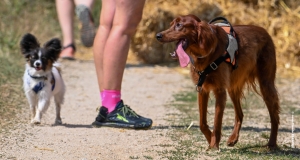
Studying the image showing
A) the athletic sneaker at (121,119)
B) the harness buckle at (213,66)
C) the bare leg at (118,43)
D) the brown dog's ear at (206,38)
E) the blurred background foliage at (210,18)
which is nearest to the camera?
the brown dog's ear at (206,38)

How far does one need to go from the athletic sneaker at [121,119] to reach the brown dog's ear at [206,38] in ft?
4.29

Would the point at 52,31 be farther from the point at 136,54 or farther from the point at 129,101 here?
the point at 129,101

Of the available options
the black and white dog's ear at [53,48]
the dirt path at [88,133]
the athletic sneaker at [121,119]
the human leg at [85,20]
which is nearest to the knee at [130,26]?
the athletic sneaker at [121,119]

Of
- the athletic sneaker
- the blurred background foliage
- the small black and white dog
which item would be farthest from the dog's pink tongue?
the blurred background foliage

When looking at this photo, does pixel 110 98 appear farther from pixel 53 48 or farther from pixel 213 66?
pixel 213 66

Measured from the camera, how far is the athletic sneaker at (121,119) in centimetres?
591

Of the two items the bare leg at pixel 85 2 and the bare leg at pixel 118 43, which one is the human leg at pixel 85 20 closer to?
the bare leg at pixel 85 2

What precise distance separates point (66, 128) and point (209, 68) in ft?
5.61

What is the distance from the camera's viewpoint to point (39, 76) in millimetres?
6645

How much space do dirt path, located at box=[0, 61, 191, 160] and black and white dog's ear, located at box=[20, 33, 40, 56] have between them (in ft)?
2.38

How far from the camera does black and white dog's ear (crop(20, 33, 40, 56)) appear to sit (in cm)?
670

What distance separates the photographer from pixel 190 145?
17.4ft

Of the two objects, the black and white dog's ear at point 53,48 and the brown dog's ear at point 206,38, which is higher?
the brown dog's ear at point 206,38

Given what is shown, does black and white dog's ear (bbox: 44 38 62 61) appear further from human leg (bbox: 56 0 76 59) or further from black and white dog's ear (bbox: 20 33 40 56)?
human leg (bbox: 56 0 76 59)
